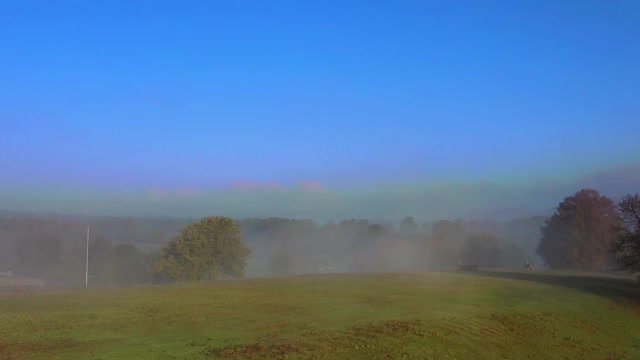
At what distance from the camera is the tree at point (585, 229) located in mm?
80125

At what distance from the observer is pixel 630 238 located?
42.5 metres

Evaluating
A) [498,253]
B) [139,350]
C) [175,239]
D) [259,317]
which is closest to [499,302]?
[259,317]

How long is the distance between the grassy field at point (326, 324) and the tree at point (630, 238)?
3010mm

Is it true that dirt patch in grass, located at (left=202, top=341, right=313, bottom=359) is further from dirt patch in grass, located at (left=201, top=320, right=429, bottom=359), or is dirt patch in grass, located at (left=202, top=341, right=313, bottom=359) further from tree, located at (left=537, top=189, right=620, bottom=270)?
tree, located at (left=537, top=189, right=620, bottom=270)

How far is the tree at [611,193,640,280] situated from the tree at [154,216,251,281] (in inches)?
2012

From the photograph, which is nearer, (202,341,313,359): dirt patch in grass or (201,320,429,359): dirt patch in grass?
(202,341,313,359): dirt patch in grass

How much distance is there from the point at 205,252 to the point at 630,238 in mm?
52853

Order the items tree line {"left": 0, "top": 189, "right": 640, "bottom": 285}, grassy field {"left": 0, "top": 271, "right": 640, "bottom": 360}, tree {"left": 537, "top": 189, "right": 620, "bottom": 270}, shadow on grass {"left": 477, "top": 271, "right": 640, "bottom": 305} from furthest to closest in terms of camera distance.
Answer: tree {"left": 537, "top": 189, "right": 620, "bottom": 270} < tree line {"left": 0, "top": 189, "right": 640, "bottom": 285} < shadow on grass {"left": 477, "top": 271, "right": 640, "bottom": 305} < grassy field {"left": 0, "top": 271, "right": 640, "bottom": 360}

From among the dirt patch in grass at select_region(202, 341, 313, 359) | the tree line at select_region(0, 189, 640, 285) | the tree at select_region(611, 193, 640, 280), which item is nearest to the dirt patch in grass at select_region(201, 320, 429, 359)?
the dirt patch in grass at select_region(202, 341, 313, 359)

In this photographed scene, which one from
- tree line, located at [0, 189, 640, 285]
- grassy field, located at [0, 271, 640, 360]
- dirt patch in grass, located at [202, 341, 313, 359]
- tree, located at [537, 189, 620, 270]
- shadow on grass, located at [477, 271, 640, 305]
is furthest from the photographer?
tree, located at [537, 189, 620, 270]

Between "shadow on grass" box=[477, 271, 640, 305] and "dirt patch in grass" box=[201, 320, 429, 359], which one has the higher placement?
"dirt patch in grass" box=[201, 320, 429, 359]

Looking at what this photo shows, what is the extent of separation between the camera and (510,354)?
928 inches

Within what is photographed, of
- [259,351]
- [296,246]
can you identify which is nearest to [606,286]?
[259,351]

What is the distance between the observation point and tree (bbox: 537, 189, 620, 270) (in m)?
80.1
